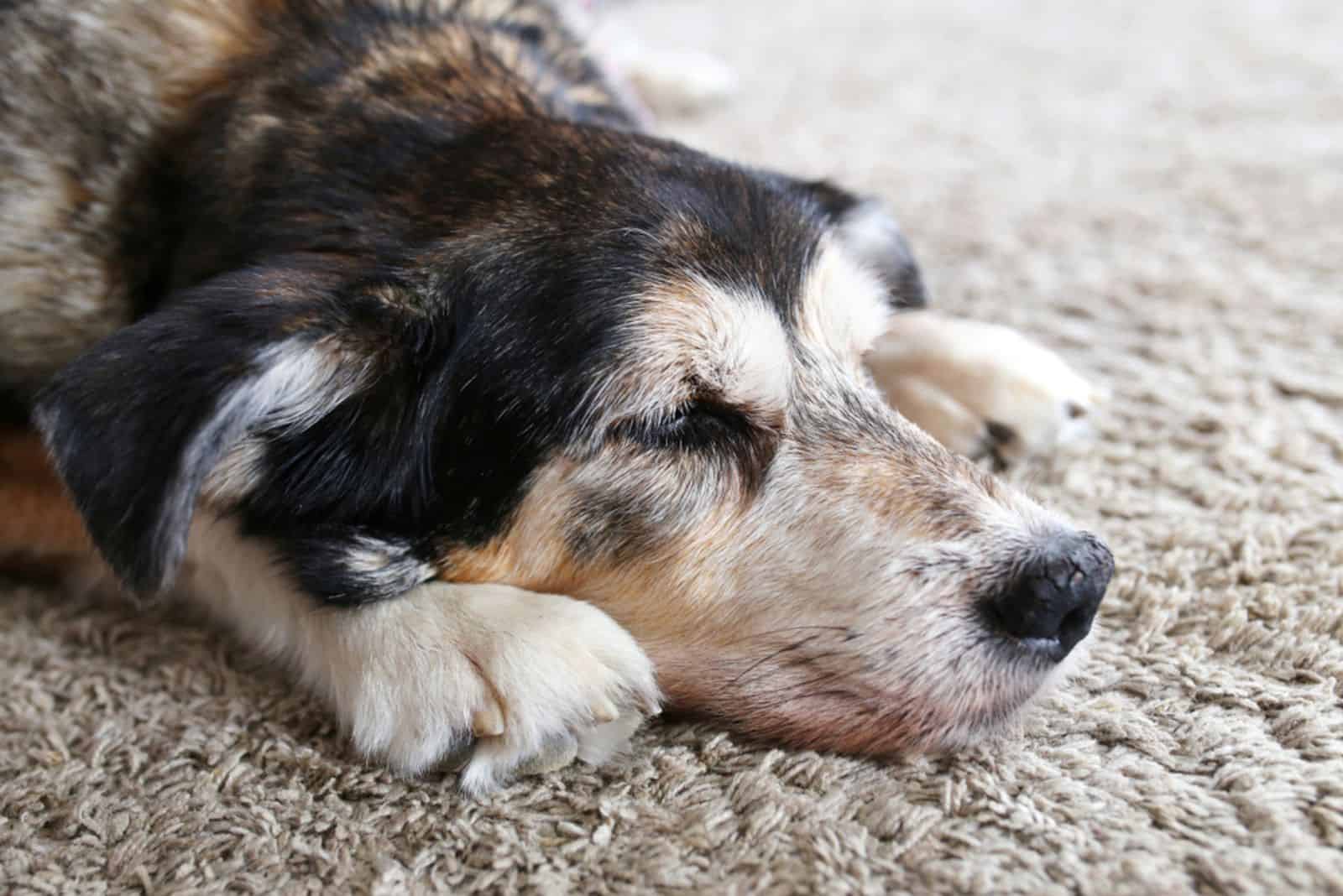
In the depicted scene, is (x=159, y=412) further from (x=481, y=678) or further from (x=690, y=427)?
(x=690, y=427)

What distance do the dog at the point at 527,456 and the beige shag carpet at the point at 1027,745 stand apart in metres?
0.09

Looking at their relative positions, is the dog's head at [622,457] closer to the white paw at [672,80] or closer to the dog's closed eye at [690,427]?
the dog's closed eye at [690,427]

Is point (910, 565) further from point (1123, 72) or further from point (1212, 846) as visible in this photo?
point (1123, 72)

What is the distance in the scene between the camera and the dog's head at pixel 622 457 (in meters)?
1.46

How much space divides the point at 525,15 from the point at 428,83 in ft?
2.00

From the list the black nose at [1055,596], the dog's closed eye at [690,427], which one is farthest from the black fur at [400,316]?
the black nose at [1055,596]

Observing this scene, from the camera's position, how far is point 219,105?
6.50 feet

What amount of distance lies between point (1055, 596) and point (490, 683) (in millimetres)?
697

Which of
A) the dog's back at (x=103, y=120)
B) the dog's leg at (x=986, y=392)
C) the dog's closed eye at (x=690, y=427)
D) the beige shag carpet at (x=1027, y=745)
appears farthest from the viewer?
the dog's leg at (x=986, y=392)

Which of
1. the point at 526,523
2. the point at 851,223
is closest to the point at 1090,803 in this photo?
the point at 526,523

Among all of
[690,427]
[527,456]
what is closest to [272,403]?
[527,456]

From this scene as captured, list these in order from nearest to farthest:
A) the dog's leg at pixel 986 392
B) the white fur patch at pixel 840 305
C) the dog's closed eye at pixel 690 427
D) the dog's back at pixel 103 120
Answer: the dog's closed eye at pixel 690 427 → the white fur patch at pixel 840 305 → the dog's back at pixel 103 120 → the dog's leg at pixel 986 392

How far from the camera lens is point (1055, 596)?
4.76ft

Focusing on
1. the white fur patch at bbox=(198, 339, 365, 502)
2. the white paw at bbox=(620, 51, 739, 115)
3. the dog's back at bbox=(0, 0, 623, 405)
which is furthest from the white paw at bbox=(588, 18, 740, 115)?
the white fur patch at bbox=(198, 339, 365, 502)
